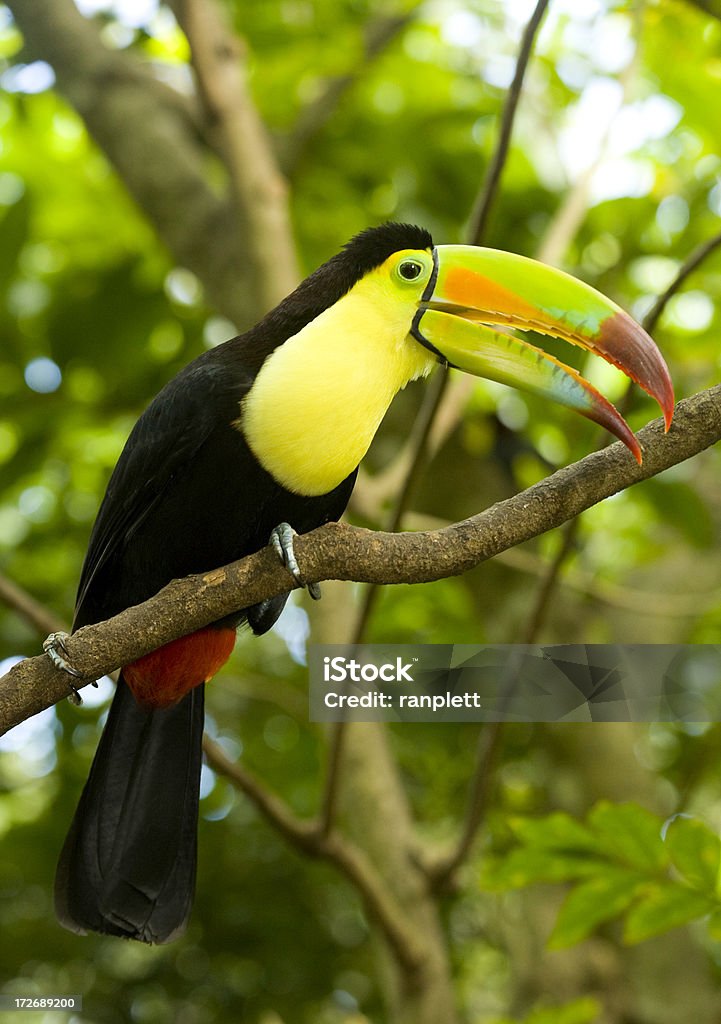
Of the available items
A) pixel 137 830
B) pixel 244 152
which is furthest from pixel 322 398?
pixel 244 152

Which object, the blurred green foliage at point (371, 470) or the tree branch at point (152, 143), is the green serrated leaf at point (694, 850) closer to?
the blurred green foliage at point (371, 470)

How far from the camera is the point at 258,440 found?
1.27m

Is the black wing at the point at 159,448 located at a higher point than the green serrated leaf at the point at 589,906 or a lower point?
higher

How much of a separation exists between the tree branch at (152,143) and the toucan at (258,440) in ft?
2.45

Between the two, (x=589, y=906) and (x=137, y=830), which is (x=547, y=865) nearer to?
(x=589, y=906)

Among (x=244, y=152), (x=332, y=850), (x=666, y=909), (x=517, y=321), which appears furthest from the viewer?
(x=244, y=152)

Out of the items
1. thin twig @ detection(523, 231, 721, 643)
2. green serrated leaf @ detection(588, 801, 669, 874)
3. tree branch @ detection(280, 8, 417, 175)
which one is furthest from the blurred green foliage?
green serrated leaf @ detection(588, 801, 669, 874)

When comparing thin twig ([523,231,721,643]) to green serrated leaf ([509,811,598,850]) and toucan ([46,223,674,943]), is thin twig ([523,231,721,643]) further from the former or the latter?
green serrated leaf ([509,811,598,850])

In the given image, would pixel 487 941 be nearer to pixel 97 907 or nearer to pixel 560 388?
pixel 97 907

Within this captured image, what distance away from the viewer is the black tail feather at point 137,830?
55.5 inches

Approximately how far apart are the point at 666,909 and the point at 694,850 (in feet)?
0.33

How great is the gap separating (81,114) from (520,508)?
1749mm

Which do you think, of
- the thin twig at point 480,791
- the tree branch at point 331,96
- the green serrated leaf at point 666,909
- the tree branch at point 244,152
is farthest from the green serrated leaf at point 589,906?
the tree branch at point 331,96

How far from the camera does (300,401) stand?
1.24 meters
